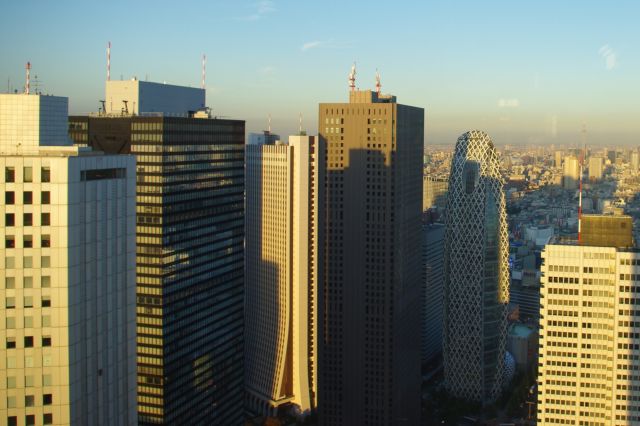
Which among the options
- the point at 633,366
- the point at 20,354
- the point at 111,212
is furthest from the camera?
the point at 633,366

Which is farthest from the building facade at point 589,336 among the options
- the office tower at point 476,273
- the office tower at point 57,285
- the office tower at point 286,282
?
the office tower at point 476,273

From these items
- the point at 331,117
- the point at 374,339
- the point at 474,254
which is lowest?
the point at 374,339

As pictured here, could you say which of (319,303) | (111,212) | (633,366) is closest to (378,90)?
(319,303)

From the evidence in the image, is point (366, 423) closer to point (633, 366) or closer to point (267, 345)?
point (267, 345)

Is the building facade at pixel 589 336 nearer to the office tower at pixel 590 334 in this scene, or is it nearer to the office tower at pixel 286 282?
the office tower at pixel 590 334

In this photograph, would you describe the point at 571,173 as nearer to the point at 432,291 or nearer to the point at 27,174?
the point at 432,291

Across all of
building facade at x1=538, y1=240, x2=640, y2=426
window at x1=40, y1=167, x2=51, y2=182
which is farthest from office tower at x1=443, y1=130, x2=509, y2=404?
window at x1=40, y1=167, x2=51, y2=182

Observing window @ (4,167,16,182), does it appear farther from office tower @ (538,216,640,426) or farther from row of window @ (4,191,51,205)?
office tower @ (538,216,640,426)

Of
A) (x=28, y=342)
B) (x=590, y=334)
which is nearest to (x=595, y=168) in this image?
(x=590, y=334)
